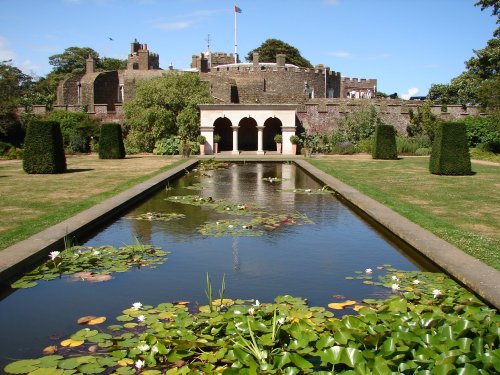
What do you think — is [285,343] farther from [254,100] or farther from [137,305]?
[254,100]

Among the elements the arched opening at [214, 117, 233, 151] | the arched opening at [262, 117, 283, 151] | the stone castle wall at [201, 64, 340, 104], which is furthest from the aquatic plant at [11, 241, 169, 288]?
the stone castle wall at [201, 64, 340, 104]

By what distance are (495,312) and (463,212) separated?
5149 millimetres

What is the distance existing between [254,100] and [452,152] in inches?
982

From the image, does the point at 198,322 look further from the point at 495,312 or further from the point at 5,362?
the point at 495,312

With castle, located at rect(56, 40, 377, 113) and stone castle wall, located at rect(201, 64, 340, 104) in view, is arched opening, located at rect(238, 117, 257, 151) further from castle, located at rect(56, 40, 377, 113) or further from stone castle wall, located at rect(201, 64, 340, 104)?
stone castle wall, located at rect(201, 64, 340, 104)

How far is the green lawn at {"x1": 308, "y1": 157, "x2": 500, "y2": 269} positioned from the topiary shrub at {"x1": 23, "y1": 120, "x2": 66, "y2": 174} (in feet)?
26.9

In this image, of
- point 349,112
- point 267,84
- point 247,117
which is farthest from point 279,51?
point 247,117

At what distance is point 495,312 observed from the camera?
3988 millimetres

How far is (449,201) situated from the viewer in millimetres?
10188

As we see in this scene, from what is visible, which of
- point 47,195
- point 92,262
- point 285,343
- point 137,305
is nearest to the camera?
point 285,343

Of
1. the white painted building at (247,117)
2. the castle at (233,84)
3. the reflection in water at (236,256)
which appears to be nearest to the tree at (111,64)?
the castle at (233,84)

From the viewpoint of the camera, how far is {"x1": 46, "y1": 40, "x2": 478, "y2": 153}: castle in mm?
29188

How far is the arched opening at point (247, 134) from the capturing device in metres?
32.8

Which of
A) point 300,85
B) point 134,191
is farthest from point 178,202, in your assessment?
point 300,85
